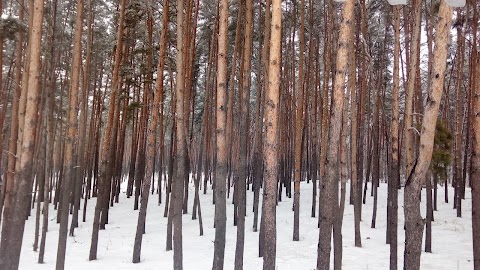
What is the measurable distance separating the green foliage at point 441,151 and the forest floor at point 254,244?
2.59 meters

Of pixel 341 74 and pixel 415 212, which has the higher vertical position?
pixel 341 74

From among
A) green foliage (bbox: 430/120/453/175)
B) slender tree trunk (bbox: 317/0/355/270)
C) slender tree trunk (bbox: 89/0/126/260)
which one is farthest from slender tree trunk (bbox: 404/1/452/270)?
slender tree trunk (bbox: 89/0/126/260)

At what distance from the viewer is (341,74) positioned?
19.7 ft

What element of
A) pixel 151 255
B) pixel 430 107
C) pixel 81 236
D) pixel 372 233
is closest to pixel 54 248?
pixel 81 236

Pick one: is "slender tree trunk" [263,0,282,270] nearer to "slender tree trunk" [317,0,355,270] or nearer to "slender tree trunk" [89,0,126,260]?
"slender tree trunk" [317,0,355,270]

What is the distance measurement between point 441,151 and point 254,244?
6.33m

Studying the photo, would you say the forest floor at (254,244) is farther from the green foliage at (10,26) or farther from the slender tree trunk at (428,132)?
the green foliage at (10,26)

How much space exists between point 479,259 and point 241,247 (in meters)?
4.52

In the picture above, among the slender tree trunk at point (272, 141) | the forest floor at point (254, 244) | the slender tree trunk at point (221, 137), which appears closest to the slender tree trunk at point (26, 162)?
the slender tree trunk at point (221, 137)

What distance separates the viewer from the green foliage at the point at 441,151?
8.48 meters

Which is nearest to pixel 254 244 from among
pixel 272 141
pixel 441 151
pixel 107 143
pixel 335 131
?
pixel 107 143

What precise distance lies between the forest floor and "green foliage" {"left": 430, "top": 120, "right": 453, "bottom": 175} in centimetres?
259

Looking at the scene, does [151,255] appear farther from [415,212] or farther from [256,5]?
[256,5]

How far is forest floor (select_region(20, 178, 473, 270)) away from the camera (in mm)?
10211
